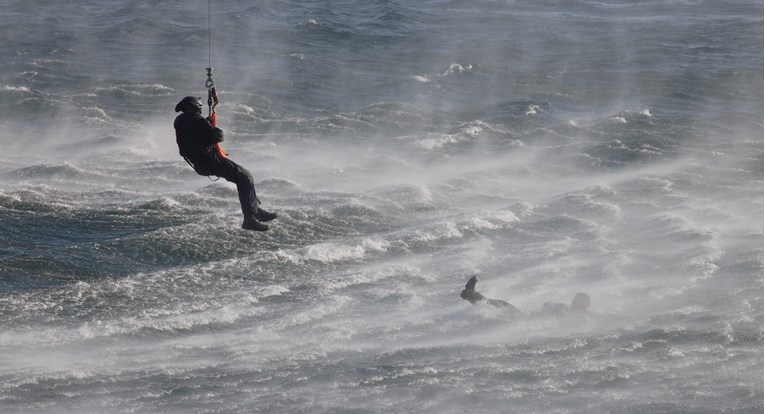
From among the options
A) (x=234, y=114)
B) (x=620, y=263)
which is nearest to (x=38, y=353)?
(x=620, y=263)

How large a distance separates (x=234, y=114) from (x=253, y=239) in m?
9.69

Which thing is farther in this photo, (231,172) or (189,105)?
(231,172)

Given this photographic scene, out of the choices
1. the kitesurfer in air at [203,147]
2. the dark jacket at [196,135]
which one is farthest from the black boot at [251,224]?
the dark jacket at [196,135]

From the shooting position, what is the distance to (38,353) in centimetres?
1323

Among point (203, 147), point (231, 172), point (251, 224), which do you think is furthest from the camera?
point (251, 224)

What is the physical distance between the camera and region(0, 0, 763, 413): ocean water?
12.7 metres

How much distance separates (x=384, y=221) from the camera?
63.0 feet

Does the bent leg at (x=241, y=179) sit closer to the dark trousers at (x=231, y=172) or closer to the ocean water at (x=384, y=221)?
the dark trousers at (x=231, y=172)

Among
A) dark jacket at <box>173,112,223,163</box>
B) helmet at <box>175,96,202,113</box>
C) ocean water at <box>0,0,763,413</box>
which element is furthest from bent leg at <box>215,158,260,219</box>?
ocean water at <box>0,0,763,413</box>

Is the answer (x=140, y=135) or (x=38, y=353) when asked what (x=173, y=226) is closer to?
(x=38, y=353)

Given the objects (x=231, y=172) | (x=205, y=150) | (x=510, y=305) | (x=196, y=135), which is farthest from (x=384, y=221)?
(x=196, y=135)

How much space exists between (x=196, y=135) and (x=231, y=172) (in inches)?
32.5

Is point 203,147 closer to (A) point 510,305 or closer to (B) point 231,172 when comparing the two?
(B) point 231,172

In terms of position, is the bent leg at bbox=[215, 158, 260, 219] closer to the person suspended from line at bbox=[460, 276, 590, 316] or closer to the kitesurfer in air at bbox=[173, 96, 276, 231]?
the kitesurfer in air at bbox=[173, 96, 276, 231]
